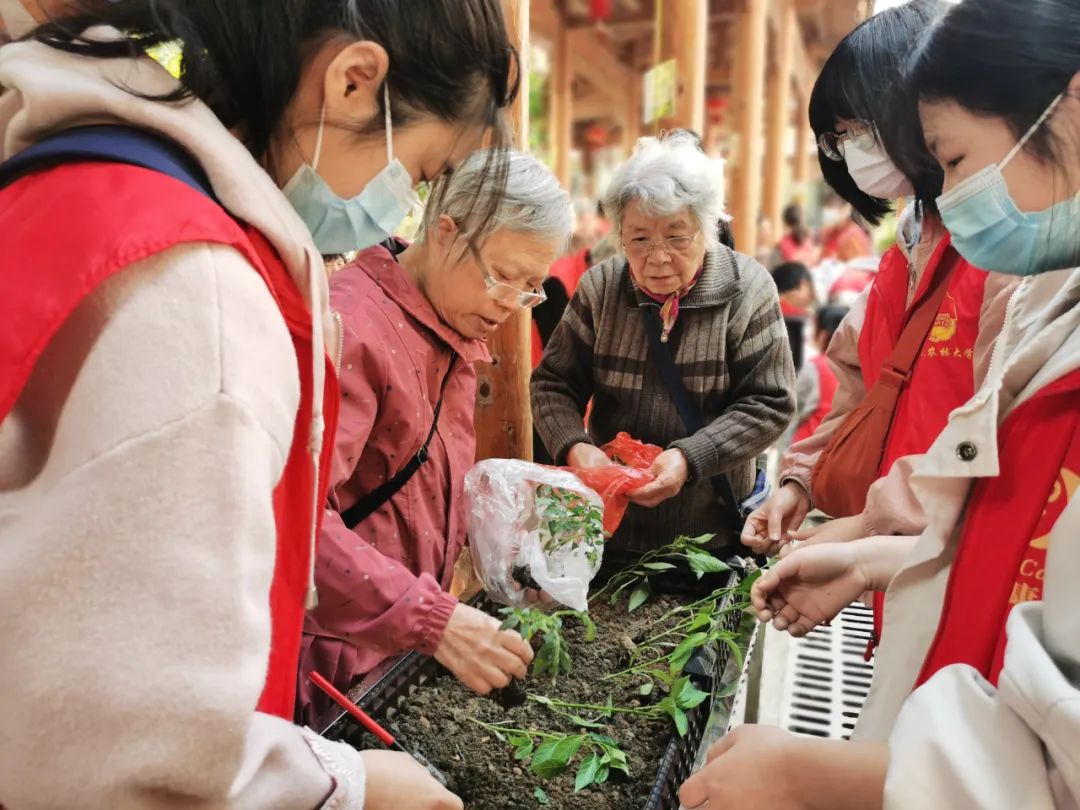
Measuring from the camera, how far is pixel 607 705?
1.55 meters

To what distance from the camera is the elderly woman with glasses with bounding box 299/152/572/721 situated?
1250 mm

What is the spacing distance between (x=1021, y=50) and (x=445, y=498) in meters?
1.20

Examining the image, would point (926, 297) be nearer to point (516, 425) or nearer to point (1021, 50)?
point (1021, 50)

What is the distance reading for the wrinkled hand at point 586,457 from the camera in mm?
2068

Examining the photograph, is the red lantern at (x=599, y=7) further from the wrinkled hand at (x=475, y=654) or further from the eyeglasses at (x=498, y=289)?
the wrinkled hand at (x=475, y=654)

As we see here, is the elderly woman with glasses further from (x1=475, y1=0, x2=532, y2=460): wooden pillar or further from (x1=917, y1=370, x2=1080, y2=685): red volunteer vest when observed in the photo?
(x1=917, y1=370, x2=1080, y2=685): red volunteer vest

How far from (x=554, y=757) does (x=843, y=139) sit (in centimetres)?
140

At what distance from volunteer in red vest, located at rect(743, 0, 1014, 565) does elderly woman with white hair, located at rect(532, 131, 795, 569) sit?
206 mm

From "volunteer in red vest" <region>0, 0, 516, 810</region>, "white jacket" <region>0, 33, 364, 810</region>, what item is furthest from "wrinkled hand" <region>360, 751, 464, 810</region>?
"white jacket" <region>0, 33, 364, 810</region>

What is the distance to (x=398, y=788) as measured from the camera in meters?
0.80

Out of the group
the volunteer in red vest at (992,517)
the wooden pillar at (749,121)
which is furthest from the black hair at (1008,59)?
the wooden pillar at (749,121)

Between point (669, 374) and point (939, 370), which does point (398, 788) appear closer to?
point (939, 370)

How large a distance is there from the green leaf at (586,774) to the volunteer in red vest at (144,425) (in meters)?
0.65

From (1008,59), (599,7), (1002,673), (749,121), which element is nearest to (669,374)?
(1008,59)
